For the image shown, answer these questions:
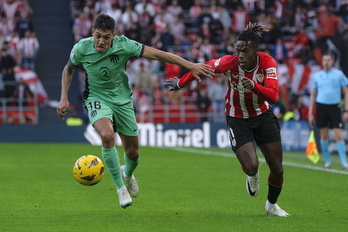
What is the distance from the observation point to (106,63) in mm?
9875

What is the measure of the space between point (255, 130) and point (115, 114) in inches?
70.7

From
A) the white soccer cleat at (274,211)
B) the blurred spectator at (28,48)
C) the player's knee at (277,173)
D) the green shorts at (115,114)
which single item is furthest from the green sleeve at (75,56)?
the blurred spectator at (28,48)

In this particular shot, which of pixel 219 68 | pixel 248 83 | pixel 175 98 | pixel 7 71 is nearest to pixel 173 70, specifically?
pixel 175 98

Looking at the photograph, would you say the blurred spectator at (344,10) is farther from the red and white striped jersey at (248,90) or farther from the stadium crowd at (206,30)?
the red and white striped jersey at (248,90)

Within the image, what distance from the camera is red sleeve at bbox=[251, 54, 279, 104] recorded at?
29.1ft

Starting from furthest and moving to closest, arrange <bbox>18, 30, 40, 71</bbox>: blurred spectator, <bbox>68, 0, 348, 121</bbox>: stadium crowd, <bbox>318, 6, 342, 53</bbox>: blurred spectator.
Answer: <bbox>318, 6, 342, 53</bbox>: blurred spectator → <bbox>18, 30, 40, 71</bbox>: blurred spectator → <bbox>68, 0, 348, 121</bbox>: stadium crowd

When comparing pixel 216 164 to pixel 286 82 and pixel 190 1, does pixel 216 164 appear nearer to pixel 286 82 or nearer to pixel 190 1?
pixel 286 82

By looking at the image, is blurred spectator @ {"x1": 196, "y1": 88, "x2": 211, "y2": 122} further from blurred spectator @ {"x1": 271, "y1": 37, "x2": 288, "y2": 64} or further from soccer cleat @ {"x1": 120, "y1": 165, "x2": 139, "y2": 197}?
soccer cleat @ {"x1": 120, "y1": 165, "x2": 139, "y2": 197}

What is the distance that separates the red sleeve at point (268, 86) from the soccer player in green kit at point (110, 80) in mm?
646

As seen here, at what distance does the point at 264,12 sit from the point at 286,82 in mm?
4619

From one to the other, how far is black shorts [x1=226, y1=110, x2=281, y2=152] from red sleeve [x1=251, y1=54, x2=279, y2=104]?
0.47 metres

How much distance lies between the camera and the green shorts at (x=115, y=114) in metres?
9.86

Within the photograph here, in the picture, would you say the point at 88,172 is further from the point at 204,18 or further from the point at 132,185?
the point at 204,18

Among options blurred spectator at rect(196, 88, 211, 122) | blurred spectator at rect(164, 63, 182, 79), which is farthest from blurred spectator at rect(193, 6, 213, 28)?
blurred spectator at rect(196, 88, 211, 122)
